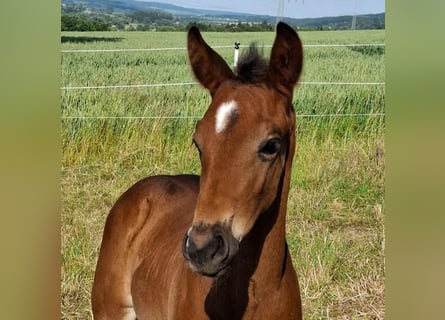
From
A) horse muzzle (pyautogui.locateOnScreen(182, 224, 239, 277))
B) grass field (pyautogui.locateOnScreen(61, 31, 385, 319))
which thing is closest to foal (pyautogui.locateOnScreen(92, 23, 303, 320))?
horse muzzle (pyautogui.locateOnScreen(182, 224, 239, 277))

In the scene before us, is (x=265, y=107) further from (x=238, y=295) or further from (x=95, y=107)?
(x=95, y=107)

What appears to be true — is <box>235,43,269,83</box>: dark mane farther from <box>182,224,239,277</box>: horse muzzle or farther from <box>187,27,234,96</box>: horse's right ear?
<box>182,224,239,277</box>: horse muzzle

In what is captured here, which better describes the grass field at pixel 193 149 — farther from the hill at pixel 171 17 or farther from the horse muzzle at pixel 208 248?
the horse muzzle at pixel 208 248

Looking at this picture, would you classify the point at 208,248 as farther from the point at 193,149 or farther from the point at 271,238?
the point at 193,149

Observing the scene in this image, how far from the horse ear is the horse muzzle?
0.58 m

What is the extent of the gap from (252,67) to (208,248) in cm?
71

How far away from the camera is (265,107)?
6.66ft

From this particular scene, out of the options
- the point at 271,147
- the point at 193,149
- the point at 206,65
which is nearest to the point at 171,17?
the point at 193,149

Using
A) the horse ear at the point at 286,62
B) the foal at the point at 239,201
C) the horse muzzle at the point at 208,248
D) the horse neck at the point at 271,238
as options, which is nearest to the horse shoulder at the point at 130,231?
the foal at the point at 239,201

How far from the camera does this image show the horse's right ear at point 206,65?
87.0 inches

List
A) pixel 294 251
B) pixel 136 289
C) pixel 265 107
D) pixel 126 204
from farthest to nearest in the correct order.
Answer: pixel 294 251 < pixel 126 204 < pixel 136 289 < pixel 265 107

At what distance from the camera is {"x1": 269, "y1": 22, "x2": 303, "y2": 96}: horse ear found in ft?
6.92
